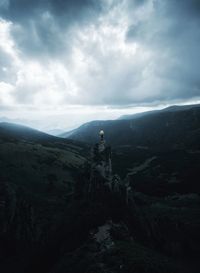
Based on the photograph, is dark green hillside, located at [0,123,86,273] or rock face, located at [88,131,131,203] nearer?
dark green hillside, located at [0,123,86,273]

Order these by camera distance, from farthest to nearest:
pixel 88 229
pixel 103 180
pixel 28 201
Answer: pixel 28 201 → pixel 103 180 → pixel 88 229

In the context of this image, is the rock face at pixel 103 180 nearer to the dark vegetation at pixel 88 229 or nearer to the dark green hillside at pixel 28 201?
the dark vegetation at pixel 88 229

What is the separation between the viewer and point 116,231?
1086 inches

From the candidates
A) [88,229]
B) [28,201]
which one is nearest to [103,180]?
[88,229]

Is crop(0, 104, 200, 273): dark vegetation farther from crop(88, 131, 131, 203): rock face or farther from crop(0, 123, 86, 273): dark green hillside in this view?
crop(88, 131, 131, 203): rock face

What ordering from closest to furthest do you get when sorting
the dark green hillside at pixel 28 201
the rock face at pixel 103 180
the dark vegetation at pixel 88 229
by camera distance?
the dark vegetation at pixel 88 229, the dark green hillside at pixel 28 201, the rock face at pixel 103 180

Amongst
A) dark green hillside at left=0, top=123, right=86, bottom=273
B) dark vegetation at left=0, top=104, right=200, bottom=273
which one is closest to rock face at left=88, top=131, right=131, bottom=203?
dark vegetation at left=0, top=104, right=200, bottom=273

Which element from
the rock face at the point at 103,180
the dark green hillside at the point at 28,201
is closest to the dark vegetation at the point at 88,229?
the dark green hillside at the point at 28,201

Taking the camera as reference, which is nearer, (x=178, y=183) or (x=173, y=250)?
(x=173, y=250)

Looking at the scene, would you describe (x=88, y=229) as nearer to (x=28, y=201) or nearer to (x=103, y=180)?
(x=103, y=180)

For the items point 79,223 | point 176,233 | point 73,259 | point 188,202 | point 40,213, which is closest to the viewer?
point 73,259

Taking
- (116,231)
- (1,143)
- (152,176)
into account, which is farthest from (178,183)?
(1,143)

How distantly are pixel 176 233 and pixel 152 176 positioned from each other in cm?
5282

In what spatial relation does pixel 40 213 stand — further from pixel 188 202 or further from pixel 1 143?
pixel 1 143
